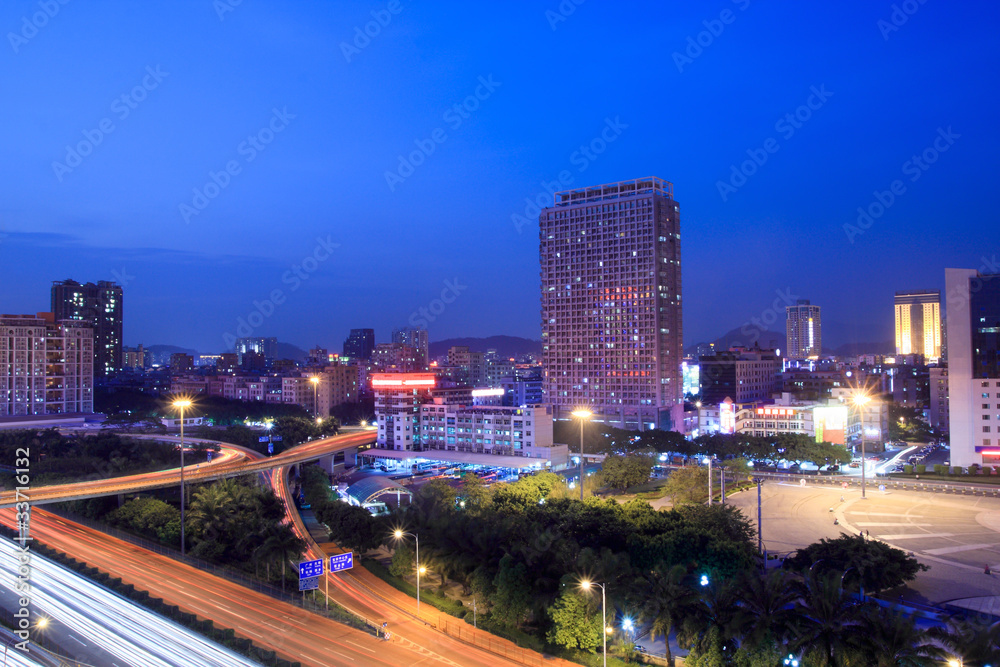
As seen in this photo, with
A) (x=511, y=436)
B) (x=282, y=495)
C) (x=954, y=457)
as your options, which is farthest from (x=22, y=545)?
(x=954, y=457)

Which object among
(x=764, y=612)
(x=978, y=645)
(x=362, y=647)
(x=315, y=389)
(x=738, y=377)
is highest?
(x=738, y=377)

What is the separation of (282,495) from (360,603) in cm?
1507

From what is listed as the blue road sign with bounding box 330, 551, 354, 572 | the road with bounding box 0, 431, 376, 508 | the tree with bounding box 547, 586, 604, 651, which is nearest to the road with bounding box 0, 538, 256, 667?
the blue road sign with bounding box 330, 551, 354, 572

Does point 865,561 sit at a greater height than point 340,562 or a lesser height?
greater

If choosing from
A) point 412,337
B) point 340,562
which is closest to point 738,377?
point 340,562

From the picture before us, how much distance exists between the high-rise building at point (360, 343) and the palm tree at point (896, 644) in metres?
164

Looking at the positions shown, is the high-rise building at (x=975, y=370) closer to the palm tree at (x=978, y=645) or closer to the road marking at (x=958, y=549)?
the road marking at (x=958, y=549)

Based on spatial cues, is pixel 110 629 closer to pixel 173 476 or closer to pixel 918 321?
pixel 173 476

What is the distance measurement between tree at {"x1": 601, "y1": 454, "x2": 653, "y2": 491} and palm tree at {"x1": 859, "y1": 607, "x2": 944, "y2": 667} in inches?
915

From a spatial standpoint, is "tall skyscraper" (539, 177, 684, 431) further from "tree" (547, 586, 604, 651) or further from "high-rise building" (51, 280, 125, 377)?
"high-rise building" (51, 280, 125, 377)

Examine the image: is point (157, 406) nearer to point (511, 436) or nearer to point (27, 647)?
point (511, 436)

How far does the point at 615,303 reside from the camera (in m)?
60.2

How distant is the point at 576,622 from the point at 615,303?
4636 cm

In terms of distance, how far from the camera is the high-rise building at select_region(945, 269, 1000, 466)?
131ft
